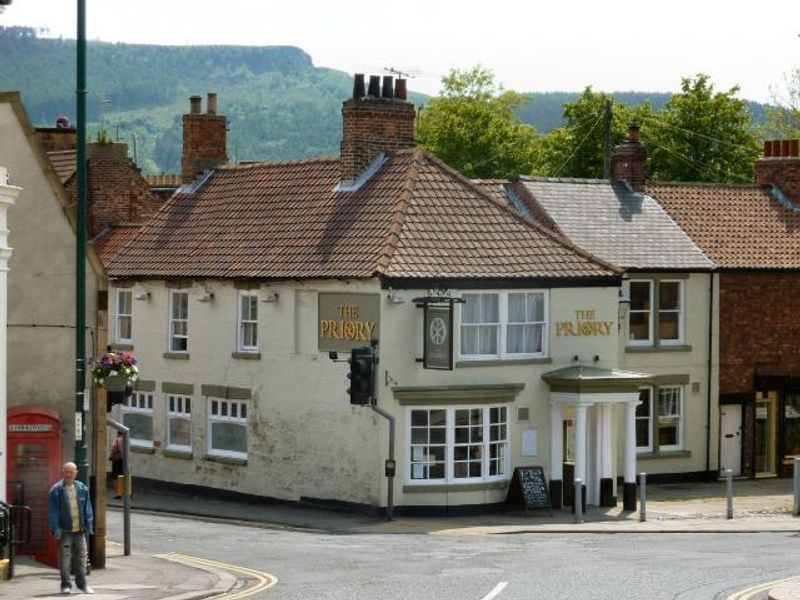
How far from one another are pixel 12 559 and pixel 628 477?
17.9m

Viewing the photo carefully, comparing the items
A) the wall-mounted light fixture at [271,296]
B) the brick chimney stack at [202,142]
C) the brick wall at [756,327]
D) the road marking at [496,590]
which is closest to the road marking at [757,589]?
the road marking at [496,590]

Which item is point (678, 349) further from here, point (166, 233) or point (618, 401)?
point (166, 233)

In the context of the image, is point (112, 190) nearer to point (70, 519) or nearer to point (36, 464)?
point (36, 464)

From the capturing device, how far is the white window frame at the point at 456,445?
3562cm

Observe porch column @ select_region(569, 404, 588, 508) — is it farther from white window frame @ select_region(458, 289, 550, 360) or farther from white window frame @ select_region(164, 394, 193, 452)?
white window frame @ select_region(164, 394, 193, 452)

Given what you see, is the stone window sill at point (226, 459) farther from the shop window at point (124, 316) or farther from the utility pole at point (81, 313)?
the utility pole at point (81, 313)

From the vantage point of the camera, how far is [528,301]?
123 feet

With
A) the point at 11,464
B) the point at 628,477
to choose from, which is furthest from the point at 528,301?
the point at 11,464

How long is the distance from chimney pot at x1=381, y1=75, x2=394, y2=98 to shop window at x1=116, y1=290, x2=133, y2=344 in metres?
8.66

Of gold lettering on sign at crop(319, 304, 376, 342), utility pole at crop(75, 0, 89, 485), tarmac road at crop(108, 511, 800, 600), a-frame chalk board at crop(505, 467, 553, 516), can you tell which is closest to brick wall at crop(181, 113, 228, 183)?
gold lettering on sign at crop(319, 304, 376, 342)

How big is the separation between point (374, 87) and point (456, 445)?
362 inches

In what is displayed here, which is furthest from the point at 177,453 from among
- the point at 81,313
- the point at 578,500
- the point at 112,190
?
the point at 81,313

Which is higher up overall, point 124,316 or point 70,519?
point 124,316

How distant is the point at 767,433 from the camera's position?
45.5 m
